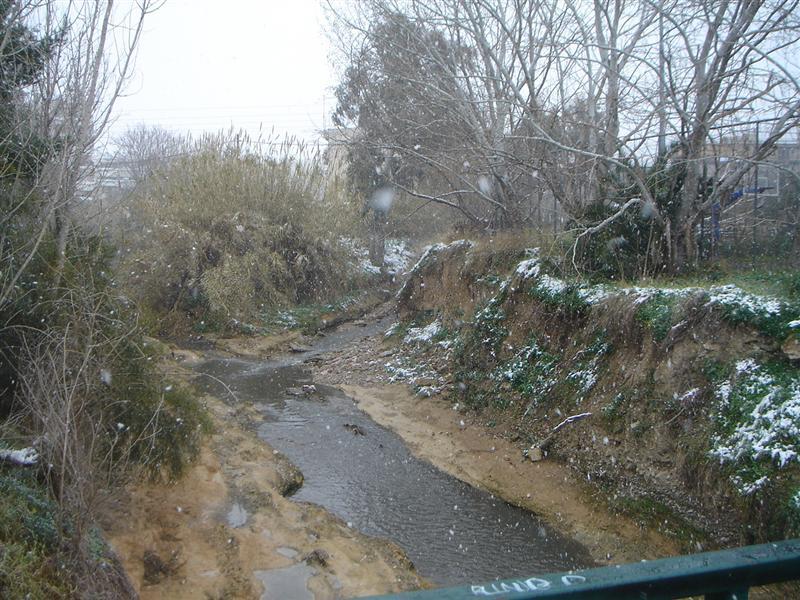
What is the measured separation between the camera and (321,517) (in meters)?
6.98

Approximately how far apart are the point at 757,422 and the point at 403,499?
12.3ft

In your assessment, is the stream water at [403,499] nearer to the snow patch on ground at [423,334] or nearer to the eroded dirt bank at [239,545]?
the eroded dirt bank at [239,545]

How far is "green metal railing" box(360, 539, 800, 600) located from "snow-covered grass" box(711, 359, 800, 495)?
4.05 meters

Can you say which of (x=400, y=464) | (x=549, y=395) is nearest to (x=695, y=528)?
(x=549, y=395)

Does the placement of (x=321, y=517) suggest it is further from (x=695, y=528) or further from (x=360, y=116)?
(x=360, y=116)

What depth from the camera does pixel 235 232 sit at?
18469 mm

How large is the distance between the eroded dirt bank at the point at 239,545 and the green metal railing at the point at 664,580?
4.11 metres

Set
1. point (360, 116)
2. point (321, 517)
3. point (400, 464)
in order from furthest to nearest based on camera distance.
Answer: point (360, 116) → point (400, 464) → point (321, 517)

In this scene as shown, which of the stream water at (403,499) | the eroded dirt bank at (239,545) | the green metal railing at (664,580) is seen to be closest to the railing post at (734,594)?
the green metal railing at (664,580)

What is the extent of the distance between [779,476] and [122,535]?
554cm

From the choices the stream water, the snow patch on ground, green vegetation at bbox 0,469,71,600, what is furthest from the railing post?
the snow patch on ground

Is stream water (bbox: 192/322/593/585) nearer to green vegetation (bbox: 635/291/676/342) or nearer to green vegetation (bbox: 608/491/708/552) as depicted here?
green vegetation (bbox: 608/491/708/552)

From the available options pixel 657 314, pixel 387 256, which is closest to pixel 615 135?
pixel 657 314

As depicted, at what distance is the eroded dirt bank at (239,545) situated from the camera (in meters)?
5.52
